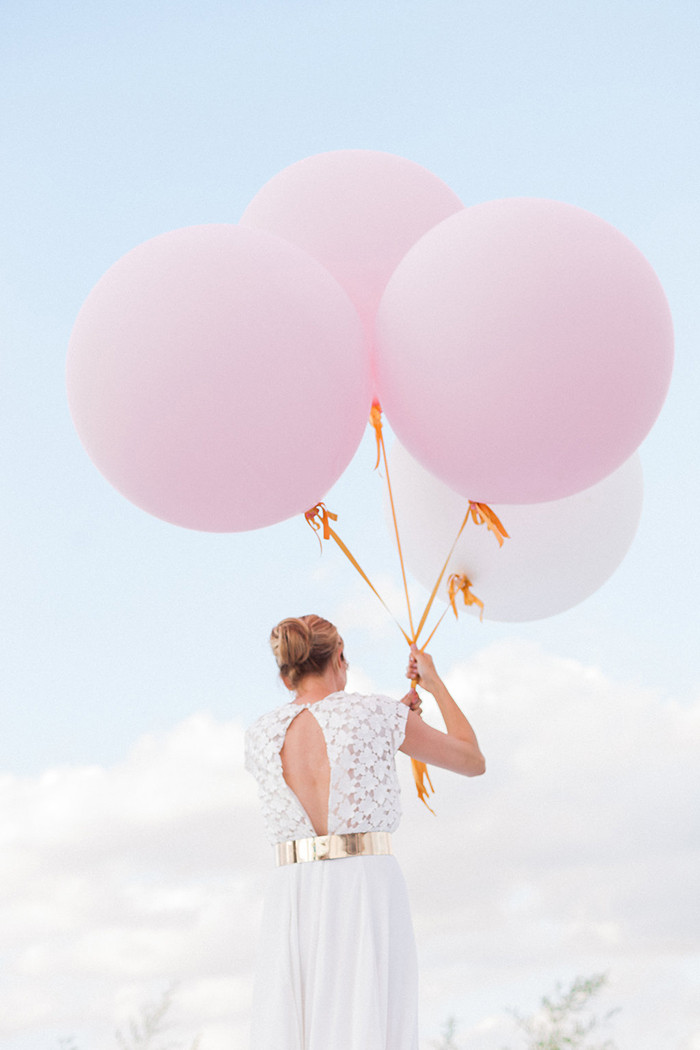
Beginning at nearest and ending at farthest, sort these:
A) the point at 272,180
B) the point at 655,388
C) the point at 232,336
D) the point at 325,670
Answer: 1. the point at 232,336
2. the point at 655,388
3. the point at 325,670
4. the point at 272,180

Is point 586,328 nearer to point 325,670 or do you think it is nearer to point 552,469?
point 552,469

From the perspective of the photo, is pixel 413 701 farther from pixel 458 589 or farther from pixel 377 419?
pixel 377 419

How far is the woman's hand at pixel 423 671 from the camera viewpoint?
2465mm

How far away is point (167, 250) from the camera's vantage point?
206 centimetres

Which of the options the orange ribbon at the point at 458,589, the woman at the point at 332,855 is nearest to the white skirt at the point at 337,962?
the woman at the point at 332,855

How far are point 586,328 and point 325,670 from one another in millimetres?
881

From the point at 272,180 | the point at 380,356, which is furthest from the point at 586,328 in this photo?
the point at 272,180

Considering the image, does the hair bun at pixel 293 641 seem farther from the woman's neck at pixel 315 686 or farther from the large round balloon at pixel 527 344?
the large round balloon at pixel 527 344

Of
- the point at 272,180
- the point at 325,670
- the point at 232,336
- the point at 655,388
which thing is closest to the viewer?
the point at 232,336

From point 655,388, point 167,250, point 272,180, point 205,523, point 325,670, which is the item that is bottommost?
→ point 325,670

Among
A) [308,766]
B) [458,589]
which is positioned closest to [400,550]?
[458,589]

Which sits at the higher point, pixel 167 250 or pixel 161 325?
pixel 167 250

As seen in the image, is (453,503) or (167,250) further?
(453,503)

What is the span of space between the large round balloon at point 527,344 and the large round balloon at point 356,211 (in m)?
0.32
